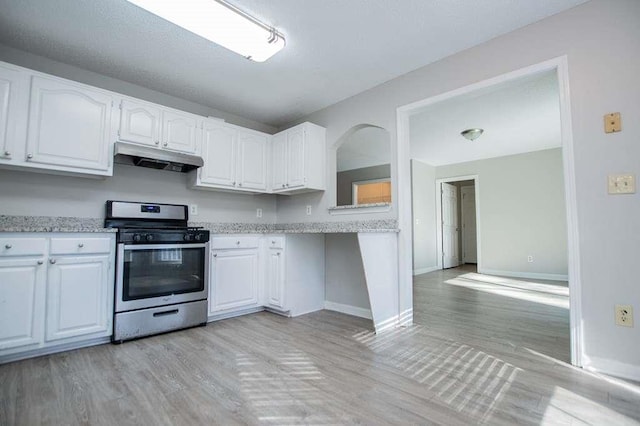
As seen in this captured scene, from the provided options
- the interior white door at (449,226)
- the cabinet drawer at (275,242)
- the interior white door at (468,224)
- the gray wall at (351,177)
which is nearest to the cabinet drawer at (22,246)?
the cabinet drawer at (275,242)

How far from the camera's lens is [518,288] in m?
4.69

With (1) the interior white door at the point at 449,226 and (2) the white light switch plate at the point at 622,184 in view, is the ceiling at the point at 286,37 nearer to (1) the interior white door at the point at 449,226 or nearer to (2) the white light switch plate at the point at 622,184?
(2) the white light switch plate at the point at 622,184

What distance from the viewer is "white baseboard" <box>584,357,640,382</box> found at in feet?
5.82

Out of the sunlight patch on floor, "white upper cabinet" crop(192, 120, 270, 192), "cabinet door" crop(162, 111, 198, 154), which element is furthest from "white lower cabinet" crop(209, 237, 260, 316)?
the sunlight patch on floor

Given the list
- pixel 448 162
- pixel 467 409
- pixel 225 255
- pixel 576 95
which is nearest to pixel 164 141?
pixel 225 255

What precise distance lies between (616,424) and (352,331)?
5.59ft

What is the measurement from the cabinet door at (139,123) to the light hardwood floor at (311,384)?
5.83 feet

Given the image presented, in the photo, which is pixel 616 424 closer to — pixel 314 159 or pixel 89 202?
pixel 314 159

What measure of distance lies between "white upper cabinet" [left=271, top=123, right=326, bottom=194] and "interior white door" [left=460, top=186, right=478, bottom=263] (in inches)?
254

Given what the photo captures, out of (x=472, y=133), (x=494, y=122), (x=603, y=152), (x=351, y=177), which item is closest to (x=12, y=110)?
(x=603, y=152)

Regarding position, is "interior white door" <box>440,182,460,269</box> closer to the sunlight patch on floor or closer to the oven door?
the sunlight patch on floor

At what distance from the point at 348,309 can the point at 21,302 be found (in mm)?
2714

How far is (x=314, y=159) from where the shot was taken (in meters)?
3.54

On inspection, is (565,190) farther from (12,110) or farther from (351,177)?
(351,177)
